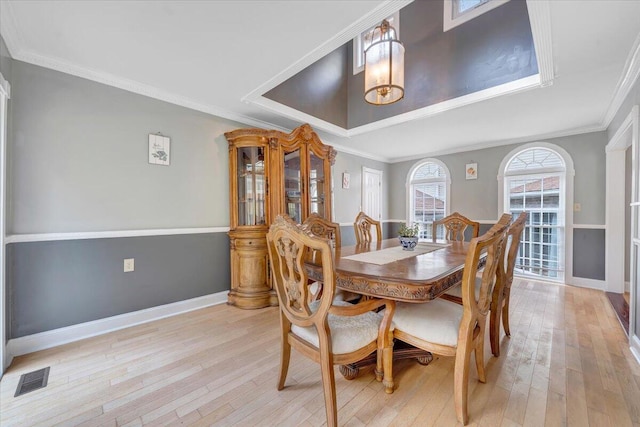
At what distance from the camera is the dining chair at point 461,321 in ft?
4.18

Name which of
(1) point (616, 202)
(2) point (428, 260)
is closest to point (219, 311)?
(2) point (428, 260)

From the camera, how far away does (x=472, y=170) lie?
474 cm

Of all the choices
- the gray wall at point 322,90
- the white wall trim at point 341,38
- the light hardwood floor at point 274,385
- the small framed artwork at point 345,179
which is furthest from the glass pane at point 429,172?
the white wall trim at point 341,38

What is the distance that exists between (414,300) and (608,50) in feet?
8.02

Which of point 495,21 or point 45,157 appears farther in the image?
point 495,21

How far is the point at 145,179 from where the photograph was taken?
8.36 ft

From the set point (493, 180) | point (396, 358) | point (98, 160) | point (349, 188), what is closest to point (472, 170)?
point (493, 180)

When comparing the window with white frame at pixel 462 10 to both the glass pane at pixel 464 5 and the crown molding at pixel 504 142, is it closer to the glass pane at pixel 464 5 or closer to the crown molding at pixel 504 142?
the glass pane at pixel 464 5

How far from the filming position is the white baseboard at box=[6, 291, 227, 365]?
197cm

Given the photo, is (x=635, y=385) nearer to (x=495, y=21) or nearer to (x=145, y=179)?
(x=495, y=21)

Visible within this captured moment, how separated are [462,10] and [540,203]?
3089 millimetres

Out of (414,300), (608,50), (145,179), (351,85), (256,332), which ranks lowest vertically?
(256,332)

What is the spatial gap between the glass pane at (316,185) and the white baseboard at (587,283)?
3741 mm

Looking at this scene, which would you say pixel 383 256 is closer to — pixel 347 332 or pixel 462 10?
pixel 347 332
